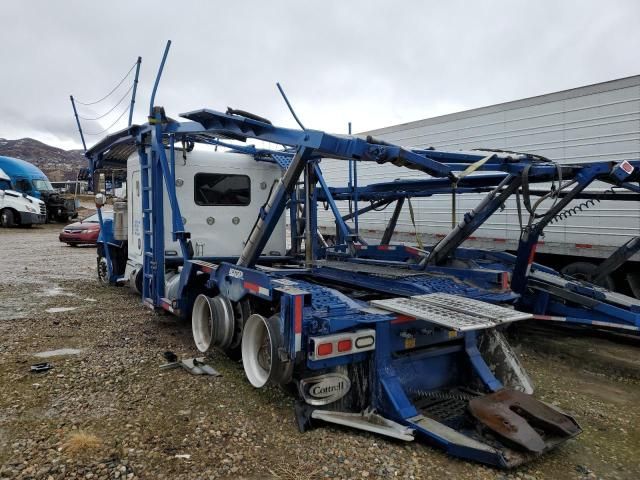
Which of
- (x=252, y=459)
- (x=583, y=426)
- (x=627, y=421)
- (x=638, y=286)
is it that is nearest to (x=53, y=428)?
(x=252, y=459)

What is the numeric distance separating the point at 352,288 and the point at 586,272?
14.1 feet

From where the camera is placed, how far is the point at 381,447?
3.23 m

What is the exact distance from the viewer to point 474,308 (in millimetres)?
3646

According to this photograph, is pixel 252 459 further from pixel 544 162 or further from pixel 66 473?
pixel 544 162

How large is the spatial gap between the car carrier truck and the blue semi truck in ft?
75.0

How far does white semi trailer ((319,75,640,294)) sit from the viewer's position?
7020 millimetres

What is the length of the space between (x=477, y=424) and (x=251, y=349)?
1.89 m

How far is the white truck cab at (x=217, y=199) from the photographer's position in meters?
6.33

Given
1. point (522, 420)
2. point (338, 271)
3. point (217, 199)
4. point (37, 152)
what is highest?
point (37, 152)

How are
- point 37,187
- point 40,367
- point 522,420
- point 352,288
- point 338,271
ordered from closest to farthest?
point 522,420 → point 40,367 → point 352,288 → point 338,271 → point 37,187

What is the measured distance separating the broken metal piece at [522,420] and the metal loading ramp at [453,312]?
564 mm

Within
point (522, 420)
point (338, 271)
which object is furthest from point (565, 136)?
point (522, 420)

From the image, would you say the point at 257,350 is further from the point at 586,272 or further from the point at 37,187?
the point at 37,187

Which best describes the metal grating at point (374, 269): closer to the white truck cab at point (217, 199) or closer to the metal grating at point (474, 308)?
the metal grating at point (474, 308)
